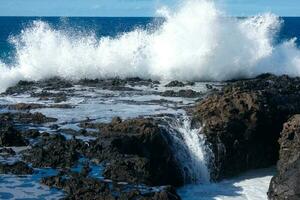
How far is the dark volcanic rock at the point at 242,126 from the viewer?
1498 centimetres

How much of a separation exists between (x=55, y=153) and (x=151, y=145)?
84.2 inches

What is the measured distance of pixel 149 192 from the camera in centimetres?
1112

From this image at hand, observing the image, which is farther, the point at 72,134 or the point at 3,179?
the point at 72,134

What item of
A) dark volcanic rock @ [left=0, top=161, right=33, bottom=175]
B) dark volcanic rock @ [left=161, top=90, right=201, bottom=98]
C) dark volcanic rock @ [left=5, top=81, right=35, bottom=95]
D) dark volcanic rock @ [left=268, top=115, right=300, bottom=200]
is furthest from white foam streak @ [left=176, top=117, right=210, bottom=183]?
dark volcanic rock @ [left=5, top=81, right=35, bottom=95]

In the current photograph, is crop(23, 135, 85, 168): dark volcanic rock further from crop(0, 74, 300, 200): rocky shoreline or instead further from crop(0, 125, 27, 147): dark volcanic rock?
crop(0, 125, 27, 147): dark volcanic rock

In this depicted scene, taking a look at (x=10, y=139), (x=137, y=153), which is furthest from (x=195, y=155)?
(x=10, y=139)

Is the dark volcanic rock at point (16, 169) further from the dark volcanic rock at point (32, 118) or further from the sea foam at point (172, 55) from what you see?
the sea foam at point (172, 55)

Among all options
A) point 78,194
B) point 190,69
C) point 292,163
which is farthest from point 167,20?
point 78,194

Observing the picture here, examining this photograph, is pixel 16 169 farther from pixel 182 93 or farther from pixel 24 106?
pixel 182 93

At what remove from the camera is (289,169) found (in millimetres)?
12586

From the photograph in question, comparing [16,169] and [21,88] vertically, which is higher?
[21,88]

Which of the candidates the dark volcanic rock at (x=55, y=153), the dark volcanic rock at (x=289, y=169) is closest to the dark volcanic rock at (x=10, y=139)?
the dark volcanic rock at (x=55, y=153)

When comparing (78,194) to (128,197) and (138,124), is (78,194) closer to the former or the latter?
(128,197)

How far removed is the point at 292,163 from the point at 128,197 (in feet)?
12.9
